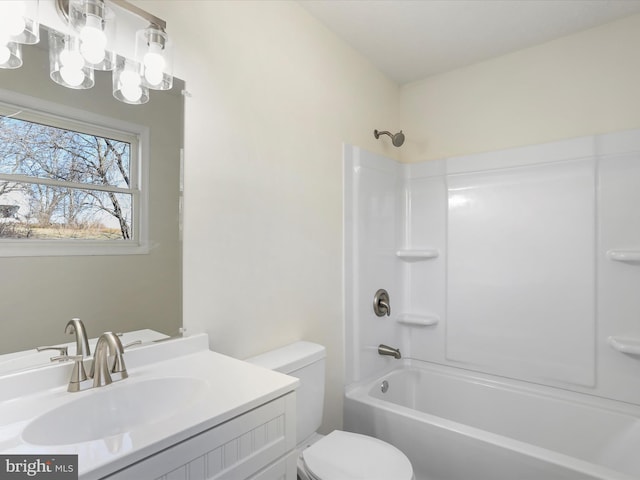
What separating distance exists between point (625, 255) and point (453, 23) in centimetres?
151

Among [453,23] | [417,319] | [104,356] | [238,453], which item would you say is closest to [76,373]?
[104,356]

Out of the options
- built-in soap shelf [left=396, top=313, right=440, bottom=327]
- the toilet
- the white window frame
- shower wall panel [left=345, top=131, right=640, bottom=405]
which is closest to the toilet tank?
the toilet

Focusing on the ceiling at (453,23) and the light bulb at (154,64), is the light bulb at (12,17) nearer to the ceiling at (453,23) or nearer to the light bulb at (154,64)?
the light bulb at (154,64)

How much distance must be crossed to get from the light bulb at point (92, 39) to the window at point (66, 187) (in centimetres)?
21

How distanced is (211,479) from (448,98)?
2550mm

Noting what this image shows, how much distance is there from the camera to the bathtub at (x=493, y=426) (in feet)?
4.75

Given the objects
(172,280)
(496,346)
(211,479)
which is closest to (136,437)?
(211,479)

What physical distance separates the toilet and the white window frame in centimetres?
70

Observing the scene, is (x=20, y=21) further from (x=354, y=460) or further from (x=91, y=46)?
(x=354, y=460)

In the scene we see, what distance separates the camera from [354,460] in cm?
140

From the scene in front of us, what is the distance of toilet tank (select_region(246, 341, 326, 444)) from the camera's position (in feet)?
4.91

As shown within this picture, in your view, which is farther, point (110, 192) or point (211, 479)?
point (110, 192)

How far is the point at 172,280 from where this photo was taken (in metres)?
1.27

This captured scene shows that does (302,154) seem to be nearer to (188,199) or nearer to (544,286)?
(188,199)
